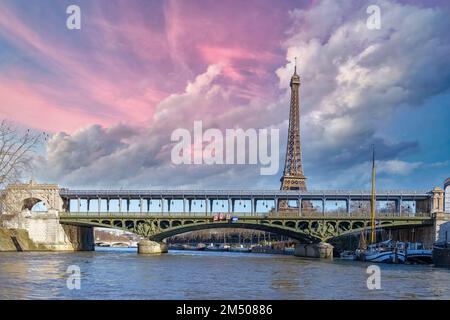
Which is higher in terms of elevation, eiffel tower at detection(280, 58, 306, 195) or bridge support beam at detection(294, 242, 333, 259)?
eiffel tower at detection(280, 58, 306, 195)

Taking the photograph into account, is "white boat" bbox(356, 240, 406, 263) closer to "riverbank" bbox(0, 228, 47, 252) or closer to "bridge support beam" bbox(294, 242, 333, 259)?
"bridge support beam" bbox(294, 242, 333, 259)

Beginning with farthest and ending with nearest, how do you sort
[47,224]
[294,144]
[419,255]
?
[294,144] < [47,224] < [419,255]

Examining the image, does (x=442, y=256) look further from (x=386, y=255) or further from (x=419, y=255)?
(x=386, y=255)

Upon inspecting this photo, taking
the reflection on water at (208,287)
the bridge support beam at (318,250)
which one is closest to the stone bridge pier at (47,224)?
the bridge support beam at (318,250)

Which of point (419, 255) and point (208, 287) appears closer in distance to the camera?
point (208, 287)

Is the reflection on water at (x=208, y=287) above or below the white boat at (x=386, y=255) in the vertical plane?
above

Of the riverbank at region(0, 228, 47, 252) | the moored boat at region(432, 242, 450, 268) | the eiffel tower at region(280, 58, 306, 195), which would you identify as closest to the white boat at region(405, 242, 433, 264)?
the moored boat at region(432, 242, 450, 268)

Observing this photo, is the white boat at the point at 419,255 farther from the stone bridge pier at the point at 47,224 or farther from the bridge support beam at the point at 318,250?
the stone bridge pier at the point at 47,224

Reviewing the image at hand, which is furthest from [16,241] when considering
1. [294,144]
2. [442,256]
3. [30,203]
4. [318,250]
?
[294,144]

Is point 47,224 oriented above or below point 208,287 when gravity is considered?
below
